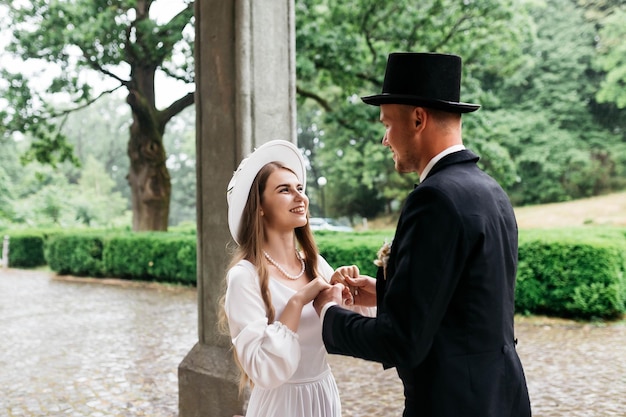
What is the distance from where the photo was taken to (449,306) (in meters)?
1.65

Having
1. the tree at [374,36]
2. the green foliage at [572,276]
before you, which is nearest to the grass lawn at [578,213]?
the tree at [374,36]

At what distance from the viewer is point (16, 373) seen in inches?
259

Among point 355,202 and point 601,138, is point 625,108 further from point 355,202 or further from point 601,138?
point 355,202

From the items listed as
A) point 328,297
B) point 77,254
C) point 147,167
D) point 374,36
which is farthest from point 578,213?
point 328,297

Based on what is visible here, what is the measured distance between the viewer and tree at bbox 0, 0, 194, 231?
1282 centimetres

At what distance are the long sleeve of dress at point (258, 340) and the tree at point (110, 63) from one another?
37.5 feet

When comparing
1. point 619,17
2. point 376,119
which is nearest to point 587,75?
point 619,17

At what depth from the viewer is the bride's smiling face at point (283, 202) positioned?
2.14 metres

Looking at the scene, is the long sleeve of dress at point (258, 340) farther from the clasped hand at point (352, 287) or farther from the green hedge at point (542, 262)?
the green hedge at point (542, 262)

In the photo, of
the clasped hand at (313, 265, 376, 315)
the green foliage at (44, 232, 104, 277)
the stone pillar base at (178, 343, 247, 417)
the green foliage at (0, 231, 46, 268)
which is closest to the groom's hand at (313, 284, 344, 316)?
the clasped hand at (313, 265, 376, 315)

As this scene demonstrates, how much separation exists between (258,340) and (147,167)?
46.7ft

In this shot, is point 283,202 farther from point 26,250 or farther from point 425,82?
point 26,250

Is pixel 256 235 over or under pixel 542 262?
over

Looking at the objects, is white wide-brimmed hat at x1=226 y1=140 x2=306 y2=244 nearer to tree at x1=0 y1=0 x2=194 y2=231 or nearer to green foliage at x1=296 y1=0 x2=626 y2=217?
tree at x1=0 y1=0 x2=194 y2=231
